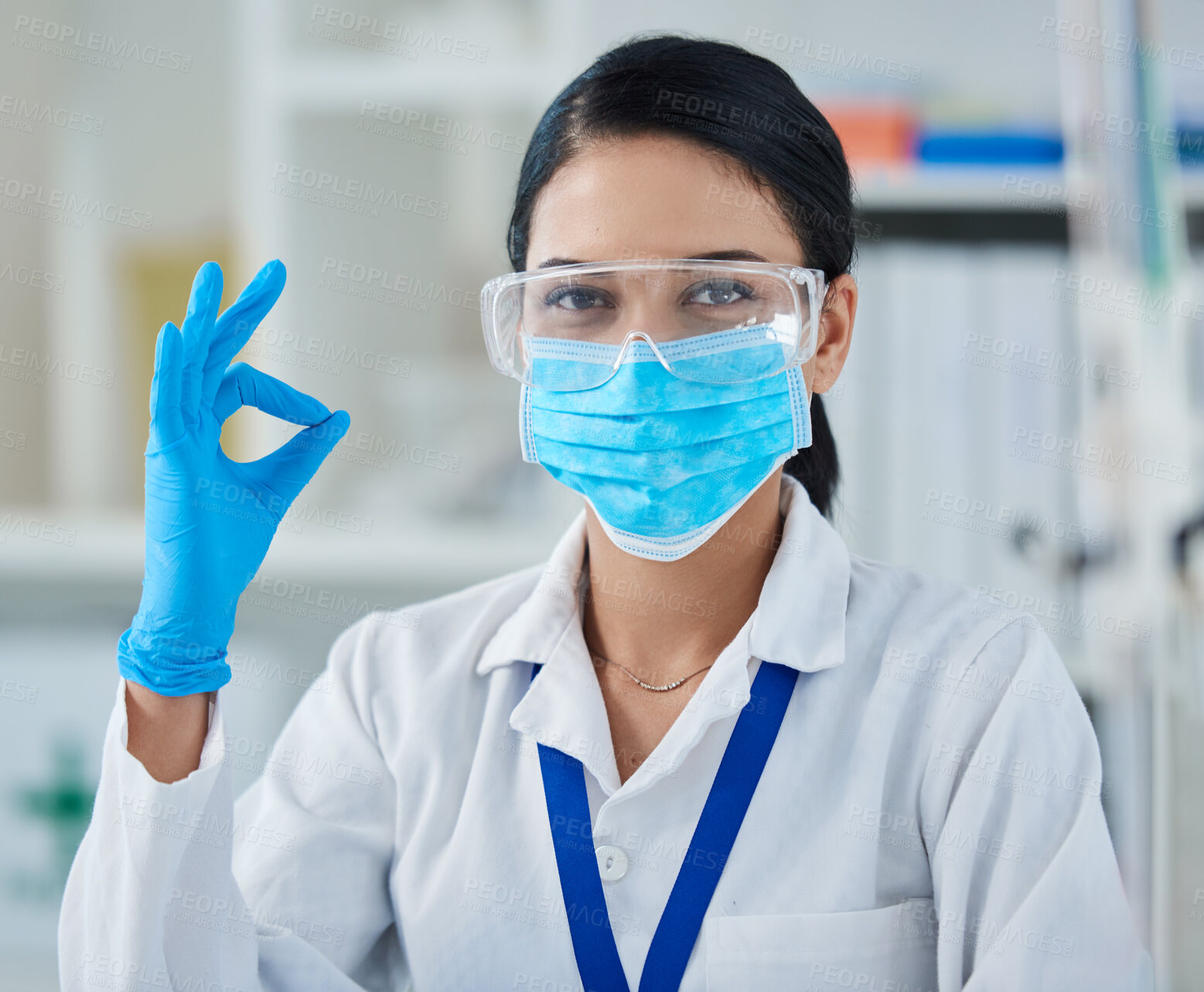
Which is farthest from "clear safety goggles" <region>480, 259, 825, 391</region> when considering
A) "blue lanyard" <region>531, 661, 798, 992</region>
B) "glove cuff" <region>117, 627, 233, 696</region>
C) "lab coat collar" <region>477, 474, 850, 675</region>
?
"glove cuff" <region>117, 627, 233, 696</region>

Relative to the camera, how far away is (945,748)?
42.0 inches

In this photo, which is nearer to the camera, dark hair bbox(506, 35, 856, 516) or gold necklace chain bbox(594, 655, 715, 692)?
dark hair bbox(506, 35, 856, 516)

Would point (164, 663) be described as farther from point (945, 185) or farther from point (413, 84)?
point (945, 185)

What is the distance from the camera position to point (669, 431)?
43.4 inches

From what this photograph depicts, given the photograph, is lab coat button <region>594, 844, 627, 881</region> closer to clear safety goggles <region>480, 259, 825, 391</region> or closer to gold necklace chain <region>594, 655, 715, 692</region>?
gold necklace chain <region>594, 655, 715, 692</region>

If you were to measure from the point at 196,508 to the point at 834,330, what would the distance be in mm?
739

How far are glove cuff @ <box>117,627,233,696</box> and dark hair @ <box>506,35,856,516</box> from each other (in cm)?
61

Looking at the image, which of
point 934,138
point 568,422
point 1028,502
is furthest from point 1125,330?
point 568,422

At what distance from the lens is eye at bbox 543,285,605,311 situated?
1119 millimetres

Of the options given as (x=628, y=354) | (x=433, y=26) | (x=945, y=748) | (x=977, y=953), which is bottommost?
(x=977, y=953)

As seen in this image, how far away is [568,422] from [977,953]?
0.66m

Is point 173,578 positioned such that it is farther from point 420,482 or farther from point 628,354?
point 420,482


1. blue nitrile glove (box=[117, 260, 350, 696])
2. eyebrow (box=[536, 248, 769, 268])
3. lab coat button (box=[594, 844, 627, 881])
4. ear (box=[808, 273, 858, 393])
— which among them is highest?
eyebrow (box=[536, 248, 769, 268])

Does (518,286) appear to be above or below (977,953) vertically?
above
